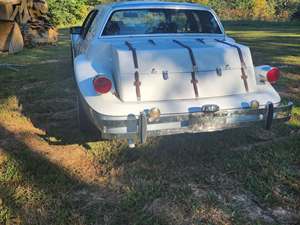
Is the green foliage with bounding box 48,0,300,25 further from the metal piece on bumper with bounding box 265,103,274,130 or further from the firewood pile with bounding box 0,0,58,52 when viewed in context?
the metal piece on bumper with bounding box 265,103,274,130

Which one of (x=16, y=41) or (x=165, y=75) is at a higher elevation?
(x=165, y=75)

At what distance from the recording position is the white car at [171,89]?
3.81 metres

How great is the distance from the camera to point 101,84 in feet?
12.7

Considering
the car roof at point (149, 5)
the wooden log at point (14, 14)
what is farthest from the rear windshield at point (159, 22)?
the wooden log at point (14, 14)

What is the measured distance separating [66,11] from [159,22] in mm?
21064

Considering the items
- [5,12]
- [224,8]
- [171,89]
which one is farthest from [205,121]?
[224,8]

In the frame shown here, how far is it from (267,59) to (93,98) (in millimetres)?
7605

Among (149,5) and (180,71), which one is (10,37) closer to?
(149,5)

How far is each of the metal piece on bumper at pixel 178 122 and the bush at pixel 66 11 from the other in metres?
20.0

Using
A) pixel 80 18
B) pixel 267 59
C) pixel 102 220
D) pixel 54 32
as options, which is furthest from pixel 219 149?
pixel 80 18

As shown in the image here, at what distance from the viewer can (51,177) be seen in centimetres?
388

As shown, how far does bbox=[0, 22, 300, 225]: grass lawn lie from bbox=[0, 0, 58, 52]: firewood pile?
6891 millimetres

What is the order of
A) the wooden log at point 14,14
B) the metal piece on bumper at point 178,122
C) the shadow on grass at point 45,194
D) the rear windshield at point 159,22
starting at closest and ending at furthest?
the shadow on grass at point 45,194
the metal piece on bumper at point 178,122
the rear windshield at point 159,22
the wooden log at point 14,14

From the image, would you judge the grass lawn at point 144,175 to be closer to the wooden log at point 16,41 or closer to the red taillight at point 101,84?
the red taillight at point 101,84
